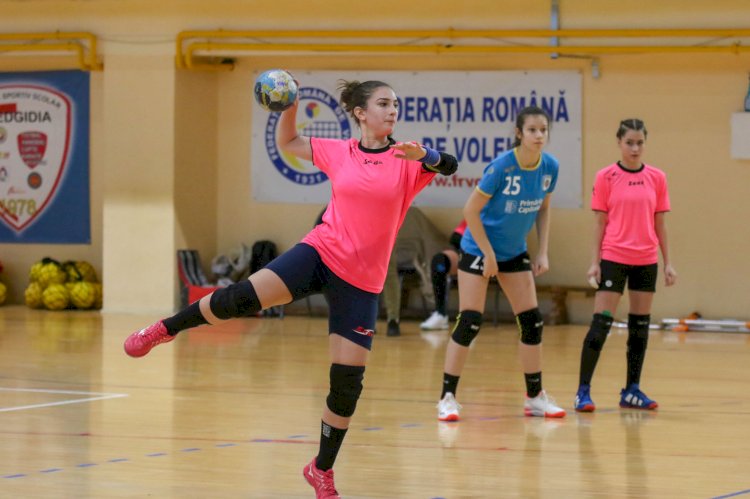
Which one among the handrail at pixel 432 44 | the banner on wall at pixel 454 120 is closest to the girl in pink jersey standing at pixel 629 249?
the handrail at pixel 432 44

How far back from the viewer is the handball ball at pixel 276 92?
502 cm

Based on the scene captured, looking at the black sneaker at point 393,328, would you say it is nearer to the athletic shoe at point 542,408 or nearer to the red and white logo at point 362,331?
the athletic shoe at point 542,408

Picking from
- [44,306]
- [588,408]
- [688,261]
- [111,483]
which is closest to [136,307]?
[44,306]

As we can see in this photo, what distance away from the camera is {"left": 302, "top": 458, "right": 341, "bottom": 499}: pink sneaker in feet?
16.0

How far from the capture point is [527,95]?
13492mm

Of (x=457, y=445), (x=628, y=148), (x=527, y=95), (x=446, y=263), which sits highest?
(x=527, y=95)

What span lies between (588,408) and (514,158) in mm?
1638

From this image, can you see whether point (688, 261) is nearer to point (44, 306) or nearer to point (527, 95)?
point (527, 95)

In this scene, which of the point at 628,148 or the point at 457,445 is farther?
the point at 628,148

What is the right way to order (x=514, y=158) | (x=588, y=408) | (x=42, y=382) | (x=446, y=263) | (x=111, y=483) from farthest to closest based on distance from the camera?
(x=446, y=263) < (x=42, y=382) < (x=588, y=408) < (x=514, y=158) < (x=111, y=483)

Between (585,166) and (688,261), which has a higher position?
(585,166)

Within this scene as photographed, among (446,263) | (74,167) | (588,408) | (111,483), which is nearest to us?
(111,483)

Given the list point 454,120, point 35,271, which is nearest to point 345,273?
point 454,120

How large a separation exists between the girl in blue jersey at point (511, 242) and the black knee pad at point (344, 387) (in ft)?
6.81
